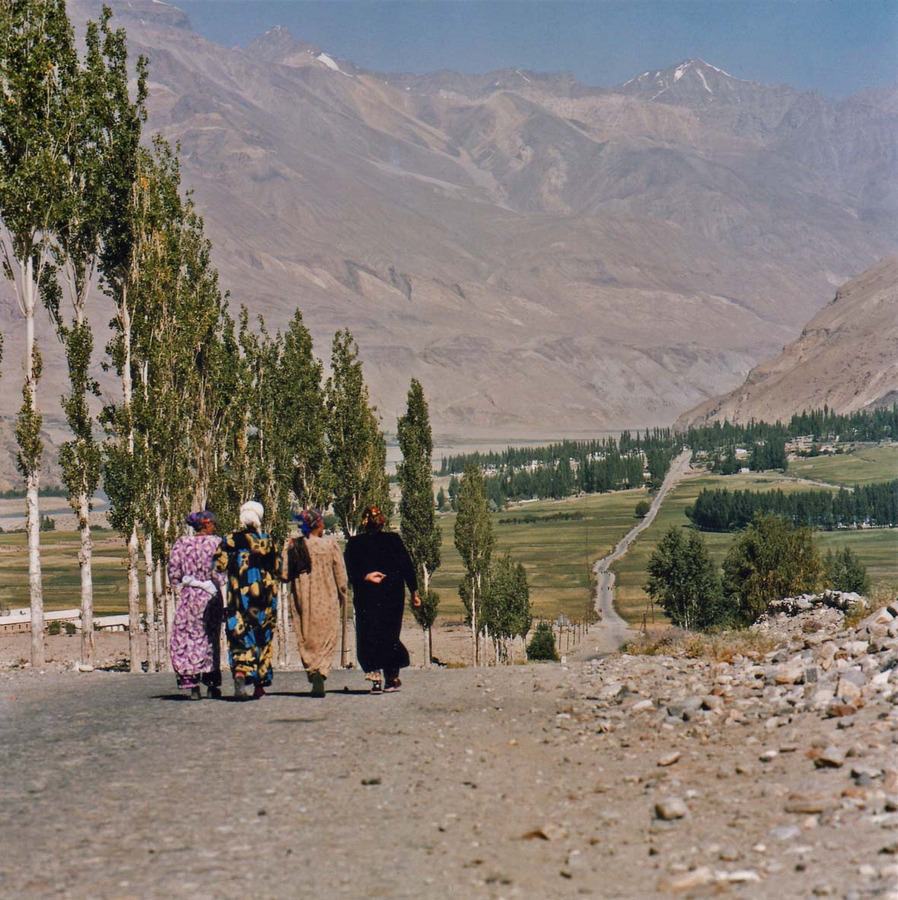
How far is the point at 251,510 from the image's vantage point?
18.5 metres

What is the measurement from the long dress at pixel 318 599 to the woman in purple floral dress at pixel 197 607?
48.5 inches

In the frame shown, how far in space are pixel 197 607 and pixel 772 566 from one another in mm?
82231

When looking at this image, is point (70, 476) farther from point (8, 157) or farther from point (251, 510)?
point (251, 510)

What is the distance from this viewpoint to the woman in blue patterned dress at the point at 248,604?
1825cm

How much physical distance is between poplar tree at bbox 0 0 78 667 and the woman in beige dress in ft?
43.1

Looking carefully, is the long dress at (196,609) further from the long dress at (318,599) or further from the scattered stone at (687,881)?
the scattered stone at (687,881)

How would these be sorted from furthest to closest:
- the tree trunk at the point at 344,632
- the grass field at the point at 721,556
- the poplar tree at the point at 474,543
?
the grass field at the point at 721,556
the poplar tree at the point at 474,543
the tree trunk at the point at 344,632

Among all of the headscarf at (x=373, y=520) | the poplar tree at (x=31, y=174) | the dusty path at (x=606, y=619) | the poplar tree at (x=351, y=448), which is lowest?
the dusty path at (x=606, y=619)

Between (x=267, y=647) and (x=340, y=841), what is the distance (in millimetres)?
8765

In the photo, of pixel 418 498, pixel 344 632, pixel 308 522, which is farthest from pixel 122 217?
pixel 418 498

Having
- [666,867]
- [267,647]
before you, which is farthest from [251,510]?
[666,867]

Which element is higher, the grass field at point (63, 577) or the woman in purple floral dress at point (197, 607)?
the woman in purple floral dress at point (197, 607)

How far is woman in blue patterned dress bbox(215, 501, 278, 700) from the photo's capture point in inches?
719

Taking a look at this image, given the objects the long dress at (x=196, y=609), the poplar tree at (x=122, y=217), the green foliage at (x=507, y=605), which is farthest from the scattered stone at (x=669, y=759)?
the green foliage at (x=507, y=605)
